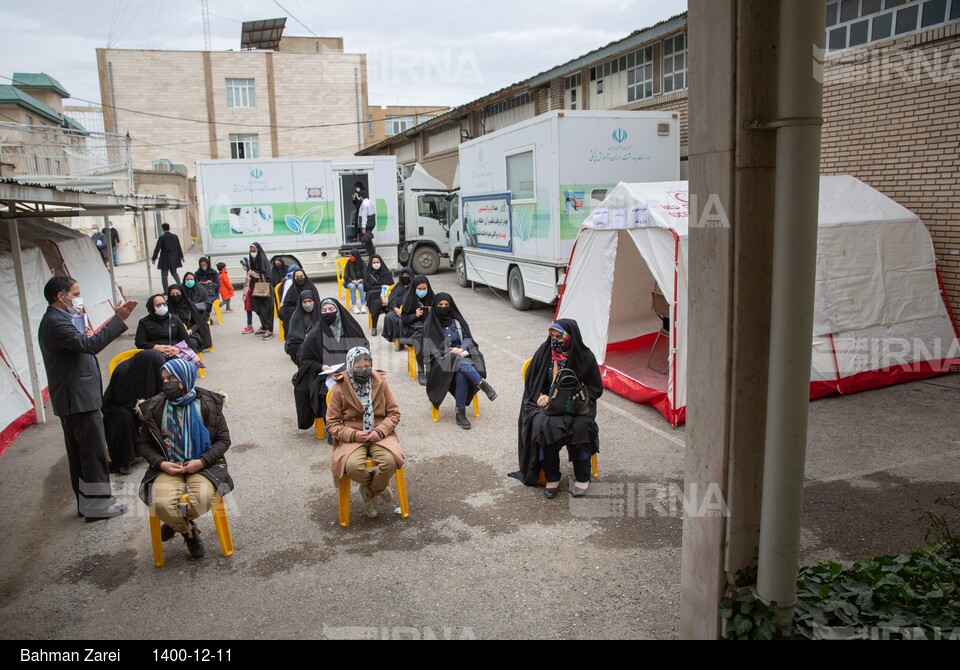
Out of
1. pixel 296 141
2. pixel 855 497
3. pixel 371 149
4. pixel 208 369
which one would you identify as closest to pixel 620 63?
pixel 208 369

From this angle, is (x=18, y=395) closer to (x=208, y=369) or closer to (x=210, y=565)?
(x=208, y=369)

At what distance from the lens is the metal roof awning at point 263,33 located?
42.6 metres

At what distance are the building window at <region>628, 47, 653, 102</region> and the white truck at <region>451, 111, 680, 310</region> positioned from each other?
3.06 meters

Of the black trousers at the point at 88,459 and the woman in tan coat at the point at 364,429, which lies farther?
the black trousers at the point at 88,459

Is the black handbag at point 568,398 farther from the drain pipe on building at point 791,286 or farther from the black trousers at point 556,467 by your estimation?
the drain pipe on building at point 791,286

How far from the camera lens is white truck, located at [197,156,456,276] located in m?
17.1

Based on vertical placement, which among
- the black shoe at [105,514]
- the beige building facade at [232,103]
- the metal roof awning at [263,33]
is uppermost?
the metal roof awning at [263,33]

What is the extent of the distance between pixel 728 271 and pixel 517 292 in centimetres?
1075

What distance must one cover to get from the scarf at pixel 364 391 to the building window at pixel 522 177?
24.0 ft

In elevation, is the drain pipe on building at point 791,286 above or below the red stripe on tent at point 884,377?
above

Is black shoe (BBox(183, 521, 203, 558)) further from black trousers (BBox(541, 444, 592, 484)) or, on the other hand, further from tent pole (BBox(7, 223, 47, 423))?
tent pole (BBox(7, 223, 47, 423))

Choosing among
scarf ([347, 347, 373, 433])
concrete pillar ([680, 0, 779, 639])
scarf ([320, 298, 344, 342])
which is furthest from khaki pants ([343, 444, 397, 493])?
scarf ([320, 298, 344, 342])

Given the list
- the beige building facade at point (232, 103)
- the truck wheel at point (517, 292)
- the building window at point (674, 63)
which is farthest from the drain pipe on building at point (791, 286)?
the beige building facade at point (232, 103)

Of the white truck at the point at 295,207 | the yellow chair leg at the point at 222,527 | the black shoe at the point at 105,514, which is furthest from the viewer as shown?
the white truck at the point at 295,207
